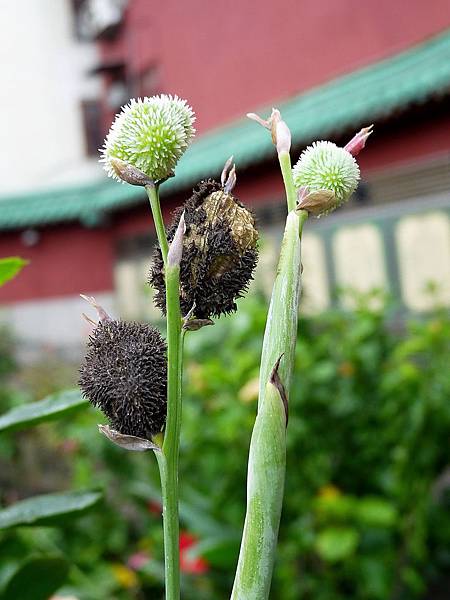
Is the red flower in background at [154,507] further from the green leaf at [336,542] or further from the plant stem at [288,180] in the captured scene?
the plant stem at [288,180]

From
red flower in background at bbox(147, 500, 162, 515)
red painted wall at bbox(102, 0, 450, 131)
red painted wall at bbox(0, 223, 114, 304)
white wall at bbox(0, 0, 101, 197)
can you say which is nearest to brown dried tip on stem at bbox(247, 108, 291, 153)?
red flower in background at bbox(147, 500, 162, 515)

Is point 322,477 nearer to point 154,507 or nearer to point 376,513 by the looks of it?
point 376,513

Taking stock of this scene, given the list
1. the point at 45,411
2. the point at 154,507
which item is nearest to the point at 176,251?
the point at 45,411

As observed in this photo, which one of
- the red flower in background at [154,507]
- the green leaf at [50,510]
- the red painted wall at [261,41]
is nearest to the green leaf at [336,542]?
the red flower in background at [154,507]

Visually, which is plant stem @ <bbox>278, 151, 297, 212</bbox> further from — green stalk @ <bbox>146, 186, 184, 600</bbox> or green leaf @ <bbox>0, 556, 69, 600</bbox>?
green leaf @ <bbox>0, 556, 69, 600</bbox>

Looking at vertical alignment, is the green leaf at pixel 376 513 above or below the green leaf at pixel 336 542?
above

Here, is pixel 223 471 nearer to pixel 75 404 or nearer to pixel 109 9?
pixel 75 404

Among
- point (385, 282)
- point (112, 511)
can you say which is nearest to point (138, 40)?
point (385, 282)
